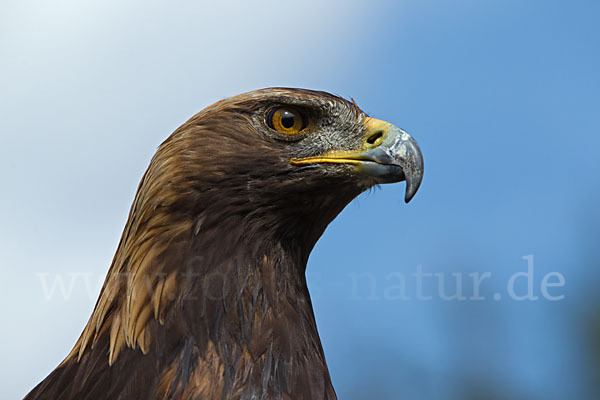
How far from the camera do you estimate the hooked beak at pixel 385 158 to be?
3.19m

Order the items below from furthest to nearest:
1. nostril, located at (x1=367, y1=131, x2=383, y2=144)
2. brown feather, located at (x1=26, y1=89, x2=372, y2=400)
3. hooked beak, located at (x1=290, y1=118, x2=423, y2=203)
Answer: nostril, located at (x1=367, y1=131, x2=383, y2=144), hooked beak, located at (x1=290, y1=118, x2=423, y2=203), brown feather, located at (x1=26, y1=89, x2=372, y2=400)

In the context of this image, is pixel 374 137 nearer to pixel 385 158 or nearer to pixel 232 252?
pixel 385 158

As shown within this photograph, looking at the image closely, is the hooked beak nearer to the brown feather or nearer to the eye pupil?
the brown feather

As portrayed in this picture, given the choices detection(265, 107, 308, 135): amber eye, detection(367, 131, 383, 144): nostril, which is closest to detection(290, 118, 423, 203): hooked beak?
detection(367, 131, 383, 144): nostril

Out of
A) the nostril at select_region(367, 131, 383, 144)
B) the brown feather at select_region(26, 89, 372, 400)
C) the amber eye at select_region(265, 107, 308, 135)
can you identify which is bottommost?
the brown feather at select_region(26, 89, 372, 400)

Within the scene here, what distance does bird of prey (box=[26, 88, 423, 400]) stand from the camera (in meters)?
2.99

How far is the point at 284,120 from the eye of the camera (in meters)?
3.41

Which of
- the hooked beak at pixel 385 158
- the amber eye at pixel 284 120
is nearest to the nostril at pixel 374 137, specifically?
the hooked beak at pixel 385 158

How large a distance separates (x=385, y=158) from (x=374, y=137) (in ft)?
0.49

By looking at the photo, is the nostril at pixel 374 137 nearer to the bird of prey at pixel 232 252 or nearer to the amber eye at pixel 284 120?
the bird of prey at pixel 232 252

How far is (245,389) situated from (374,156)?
1.16 metres

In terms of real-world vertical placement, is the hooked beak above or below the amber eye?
below

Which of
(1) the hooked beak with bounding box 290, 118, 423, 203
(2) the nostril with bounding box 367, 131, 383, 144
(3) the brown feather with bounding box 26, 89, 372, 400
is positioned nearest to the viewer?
(3) the brown feather with bounding box 26, 89, 372, 400

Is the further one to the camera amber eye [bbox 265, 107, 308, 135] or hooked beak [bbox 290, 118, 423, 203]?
amber eye [bbox 265, 107, 308, 135]
